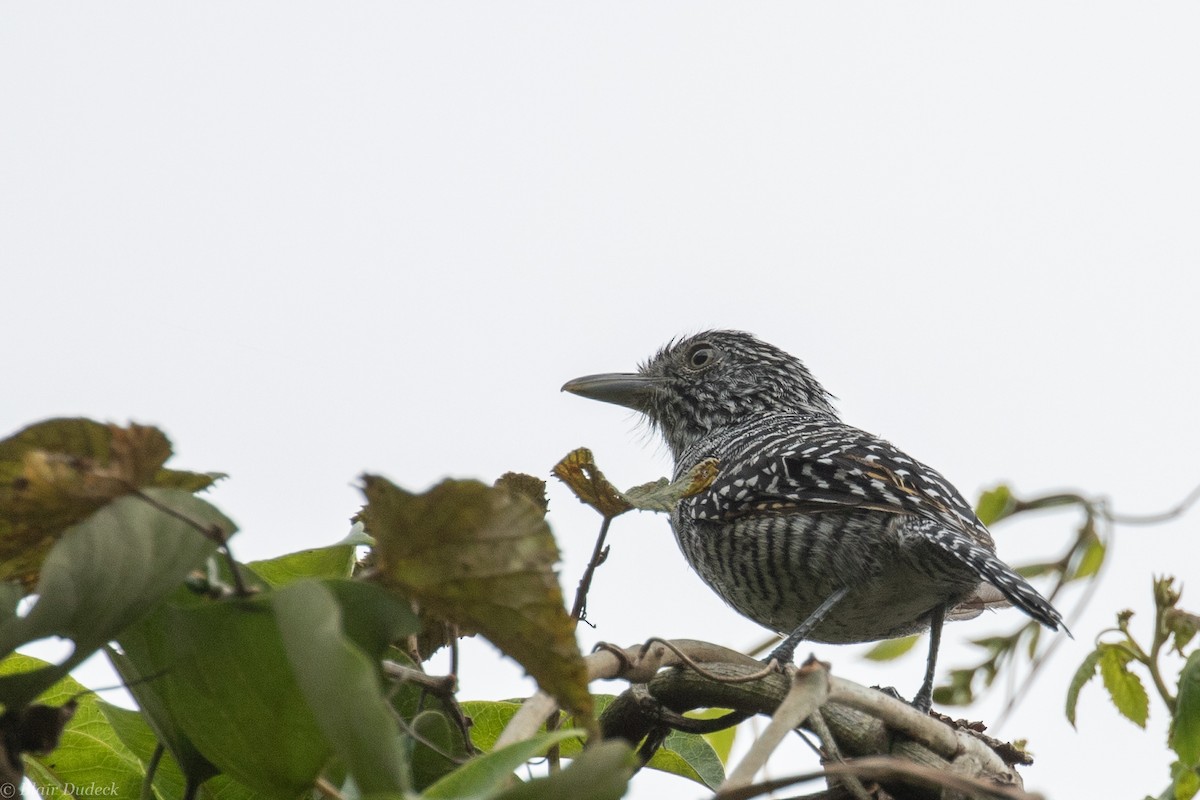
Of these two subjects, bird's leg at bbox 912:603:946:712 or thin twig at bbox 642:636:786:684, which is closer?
thin twig at bbox 642:636:786:684

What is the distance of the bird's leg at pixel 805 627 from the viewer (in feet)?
13.0

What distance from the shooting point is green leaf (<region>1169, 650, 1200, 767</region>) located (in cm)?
217

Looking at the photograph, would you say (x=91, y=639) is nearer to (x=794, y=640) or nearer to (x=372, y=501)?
(x=372, y=501)

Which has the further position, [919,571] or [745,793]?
[919,571]

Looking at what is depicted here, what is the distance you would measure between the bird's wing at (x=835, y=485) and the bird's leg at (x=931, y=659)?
35 centimetres

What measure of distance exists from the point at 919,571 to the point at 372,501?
10.6 feet

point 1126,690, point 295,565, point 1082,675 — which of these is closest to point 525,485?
point 295,565

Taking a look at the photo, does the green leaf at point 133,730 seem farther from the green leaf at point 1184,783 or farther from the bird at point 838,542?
the bird at point 838,542

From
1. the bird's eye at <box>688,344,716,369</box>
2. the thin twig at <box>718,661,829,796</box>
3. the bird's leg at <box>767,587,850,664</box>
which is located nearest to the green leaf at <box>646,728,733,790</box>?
the thin twig at <box>718,661,829,796</box>

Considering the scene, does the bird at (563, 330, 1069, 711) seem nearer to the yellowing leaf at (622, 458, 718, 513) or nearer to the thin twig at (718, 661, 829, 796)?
the yellowing leaf at (622, 458, 718, 513)

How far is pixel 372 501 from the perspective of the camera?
4.05 ft

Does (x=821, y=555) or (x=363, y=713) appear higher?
(x=821, y=555)

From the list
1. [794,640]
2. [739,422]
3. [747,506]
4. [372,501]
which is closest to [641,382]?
[739,422]

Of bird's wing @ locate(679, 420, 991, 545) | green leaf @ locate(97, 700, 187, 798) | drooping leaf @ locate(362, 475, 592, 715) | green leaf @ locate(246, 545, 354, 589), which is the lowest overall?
green leaf @ locate(97, 700, 187, 798)
